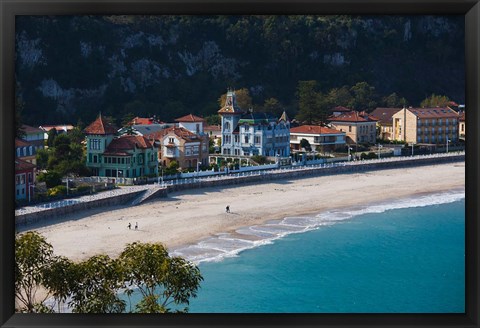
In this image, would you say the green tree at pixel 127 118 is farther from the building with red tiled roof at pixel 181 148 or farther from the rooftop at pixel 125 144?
the rooftop at pixel 125 144

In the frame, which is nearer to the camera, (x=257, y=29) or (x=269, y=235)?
(x=269, y=235)

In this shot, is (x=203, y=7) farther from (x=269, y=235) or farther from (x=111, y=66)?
(x=111, y=66)

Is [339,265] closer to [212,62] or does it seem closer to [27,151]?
[27,151]

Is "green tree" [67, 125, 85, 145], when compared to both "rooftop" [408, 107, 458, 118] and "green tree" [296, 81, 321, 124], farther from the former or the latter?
"rooftop" [408, 107, 458, 118]

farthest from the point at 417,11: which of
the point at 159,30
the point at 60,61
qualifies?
the point at 159,30

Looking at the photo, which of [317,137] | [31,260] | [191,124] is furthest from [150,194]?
[31,260]

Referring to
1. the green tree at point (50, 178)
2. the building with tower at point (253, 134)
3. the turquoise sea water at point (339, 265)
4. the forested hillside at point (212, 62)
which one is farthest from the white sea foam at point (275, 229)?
the forested hillside at point (212, 62)

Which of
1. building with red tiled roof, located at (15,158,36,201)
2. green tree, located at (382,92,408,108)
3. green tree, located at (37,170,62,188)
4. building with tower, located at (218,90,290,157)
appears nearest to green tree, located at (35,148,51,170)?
green tree, located at (37,170,62,188)
